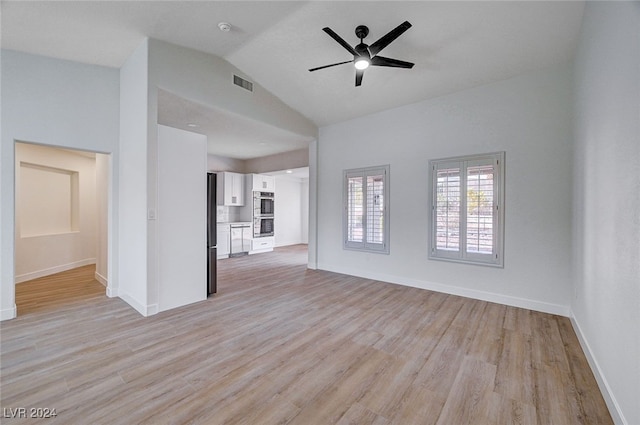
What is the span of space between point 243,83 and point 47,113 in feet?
8.43

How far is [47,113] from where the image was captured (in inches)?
136

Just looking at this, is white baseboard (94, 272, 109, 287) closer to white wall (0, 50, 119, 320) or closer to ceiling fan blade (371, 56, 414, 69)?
white wall (0, 50, 119, 320)

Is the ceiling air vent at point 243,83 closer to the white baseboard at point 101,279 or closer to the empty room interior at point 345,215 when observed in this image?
the empty room interior at point 345,215

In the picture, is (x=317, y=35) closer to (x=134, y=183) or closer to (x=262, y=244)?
(x=134, y=183)

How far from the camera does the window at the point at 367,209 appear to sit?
4988 millimetres

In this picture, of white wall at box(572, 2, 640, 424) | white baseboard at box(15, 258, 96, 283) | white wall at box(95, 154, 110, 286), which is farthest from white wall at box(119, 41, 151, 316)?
white wall at box(572, 2, 640, 424)

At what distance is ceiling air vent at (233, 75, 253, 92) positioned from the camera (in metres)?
4.26

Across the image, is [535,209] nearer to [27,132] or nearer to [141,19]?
[141,19]

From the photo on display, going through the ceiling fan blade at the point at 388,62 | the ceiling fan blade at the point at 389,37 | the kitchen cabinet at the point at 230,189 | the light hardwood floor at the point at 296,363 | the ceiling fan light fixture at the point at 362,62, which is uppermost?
the ceiling fan blade at the point at 389,37

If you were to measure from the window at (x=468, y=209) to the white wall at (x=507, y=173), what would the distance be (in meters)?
0.12

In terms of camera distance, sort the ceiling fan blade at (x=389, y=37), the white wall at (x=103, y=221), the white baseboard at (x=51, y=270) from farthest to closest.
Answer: the white baseboard at (x=51, y=270)
the white wall at (x=103, y=221)
the ceiling fan blade at (x=389, y=37)

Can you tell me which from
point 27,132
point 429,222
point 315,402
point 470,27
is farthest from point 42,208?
point 470,27

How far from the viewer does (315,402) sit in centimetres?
185

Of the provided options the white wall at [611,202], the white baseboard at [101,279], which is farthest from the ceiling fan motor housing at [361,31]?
the white baseboard at [101,279]
